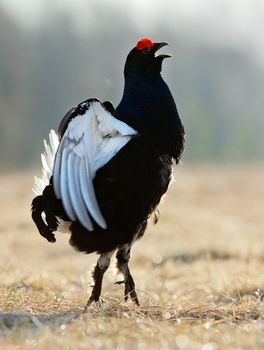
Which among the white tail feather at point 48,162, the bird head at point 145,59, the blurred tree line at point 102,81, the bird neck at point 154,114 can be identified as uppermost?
the bird head at point 145,59

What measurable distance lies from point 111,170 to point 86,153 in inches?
8.0

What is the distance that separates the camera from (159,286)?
26.1ft

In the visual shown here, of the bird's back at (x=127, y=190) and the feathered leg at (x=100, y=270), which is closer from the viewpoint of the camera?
A: the bird's back at (x=127, y=190)

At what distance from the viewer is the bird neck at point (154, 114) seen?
5.41 metres

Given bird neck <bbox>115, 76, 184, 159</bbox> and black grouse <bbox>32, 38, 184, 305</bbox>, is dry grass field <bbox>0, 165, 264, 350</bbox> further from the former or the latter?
bird neck <bbox>115, 76, 184, 159</bbox>

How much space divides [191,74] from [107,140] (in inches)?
3085

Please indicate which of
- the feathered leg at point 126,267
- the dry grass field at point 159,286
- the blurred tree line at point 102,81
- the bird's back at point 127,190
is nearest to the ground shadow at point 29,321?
the dry grass field at point 159,286

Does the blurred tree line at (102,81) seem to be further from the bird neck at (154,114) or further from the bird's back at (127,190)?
the bird's back at (127,190)

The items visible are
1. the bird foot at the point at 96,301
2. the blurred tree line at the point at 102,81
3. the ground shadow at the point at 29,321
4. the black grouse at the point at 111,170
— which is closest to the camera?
the ground shadow at the point at 29,321

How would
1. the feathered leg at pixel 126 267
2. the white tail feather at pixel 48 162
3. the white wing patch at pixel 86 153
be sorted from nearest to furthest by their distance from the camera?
the white wing patch at pixel 86 153 → the feathered leg at pixel 126 267 → the white tail feather at pixel 48 162

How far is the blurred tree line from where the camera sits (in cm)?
6172

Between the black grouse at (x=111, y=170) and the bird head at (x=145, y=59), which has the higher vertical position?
the bird head at (x=145, y=59)

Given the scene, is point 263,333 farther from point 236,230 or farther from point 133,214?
point 236,230

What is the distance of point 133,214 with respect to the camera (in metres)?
5.32
